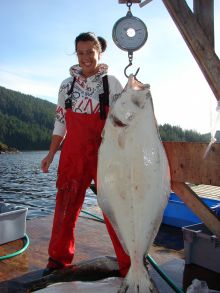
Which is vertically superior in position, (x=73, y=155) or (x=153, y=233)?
(x=73, y=155)

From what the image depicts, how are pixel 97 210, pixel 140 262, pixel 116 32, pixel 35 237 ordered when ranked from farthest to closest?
pixel 97 210, pixel 35 237, pixel 116 32, pixel 140 262

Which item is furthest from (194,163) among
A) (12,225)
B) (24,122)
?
(24,122)

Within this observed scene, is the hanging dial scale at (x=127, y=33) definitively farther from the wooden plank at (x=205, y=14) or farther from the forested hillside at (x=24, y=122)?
the forested hillside at (x=24, y=122)

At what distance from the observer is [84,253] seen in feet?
15.5

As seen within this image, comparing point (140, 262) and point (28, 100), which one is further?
point (28, 100)

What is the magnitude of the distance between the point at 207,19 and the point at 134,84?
1838mm

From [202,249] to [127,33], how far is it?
8.79ft

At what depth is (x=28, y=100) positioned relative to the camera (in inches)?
5354

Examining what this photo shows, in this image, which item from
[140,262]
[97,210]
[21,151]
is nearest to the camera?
[140,262]

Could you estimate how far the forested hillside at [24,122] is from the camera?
112438 mm

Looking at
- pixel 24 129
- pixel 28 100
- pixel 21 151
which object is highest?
pixel 28 100

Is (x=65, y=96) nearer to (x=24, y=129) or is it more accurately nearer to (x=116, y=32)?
(x=116, y=32)

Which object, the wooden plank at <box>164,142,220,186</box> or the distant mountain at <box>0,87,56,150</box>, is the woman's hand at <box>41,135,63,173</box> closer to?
the wooden plank at <box>164,142,220,186</box>

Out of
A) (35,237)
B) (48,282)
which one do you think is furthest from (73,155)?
(35,237)
